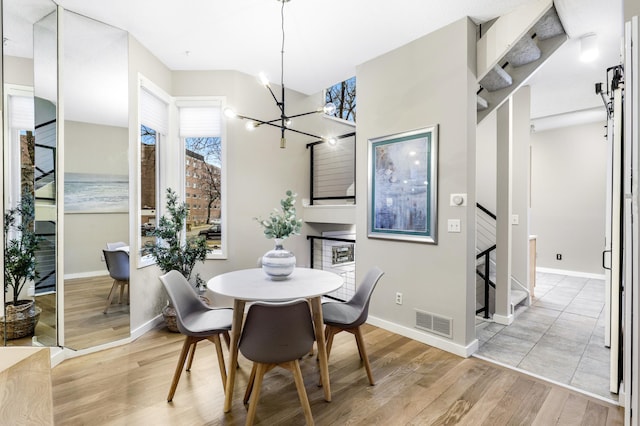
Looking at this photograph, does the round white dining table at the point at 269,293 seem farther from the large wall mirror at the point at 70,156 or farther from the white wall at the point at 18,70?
the white wall at the point at 18,70

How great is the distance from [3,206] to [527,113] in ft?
17.7

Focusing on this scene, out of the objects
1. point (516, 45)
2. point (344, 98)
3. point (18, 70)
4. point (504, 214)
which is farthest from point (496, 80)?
point (18, 70)

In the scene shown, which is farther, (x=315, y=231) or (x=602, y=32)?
(x=315, y=231)

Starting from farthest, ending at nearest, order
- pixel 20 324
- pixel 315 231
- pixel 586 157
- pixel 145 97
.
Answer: pixel 586 157 → pixel 315 231 → pixel 145 97 → pixel 20 324

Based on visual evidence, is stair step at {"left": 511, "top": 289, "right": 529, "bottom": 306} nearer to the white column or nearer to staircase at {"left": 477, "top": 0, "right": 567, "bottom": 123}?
the white column

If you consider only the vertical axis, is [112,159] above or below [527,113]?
below

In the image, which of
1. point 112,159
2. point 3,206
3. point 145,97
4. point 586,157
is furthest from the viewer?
point 586,157

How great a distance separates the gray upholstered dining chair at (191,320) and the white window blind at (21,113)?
1538 mm

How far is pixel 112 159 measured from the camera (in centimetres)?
286

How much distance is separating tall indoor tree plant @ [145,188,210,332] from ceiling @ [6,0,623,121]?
1599mm

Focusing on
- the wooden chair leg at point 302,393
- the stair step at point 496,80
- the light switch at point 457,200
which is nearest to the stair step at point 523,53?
the stair step at point 496,80

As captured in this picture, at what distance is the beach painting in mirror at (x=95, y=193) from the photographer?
262 centimetres

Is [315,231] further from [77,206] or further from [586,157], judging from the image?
[586,157]

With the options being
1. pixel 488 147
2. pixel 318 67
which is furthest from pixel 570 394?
pixel 318 67
